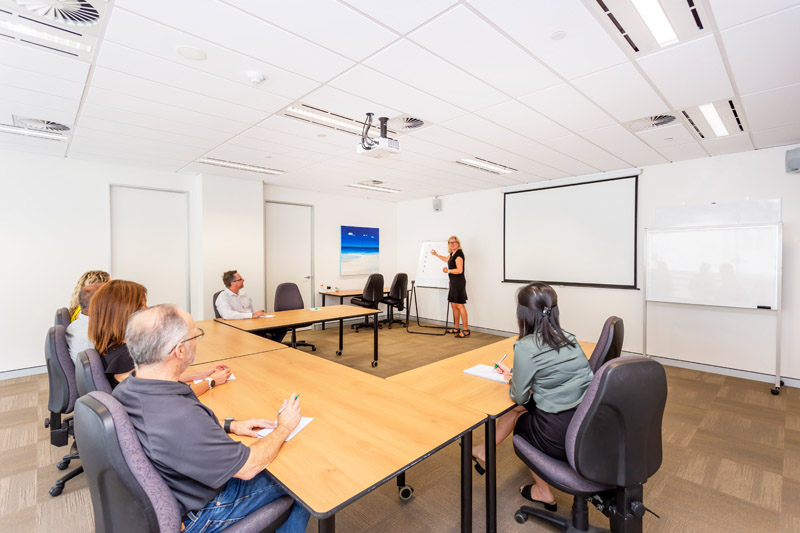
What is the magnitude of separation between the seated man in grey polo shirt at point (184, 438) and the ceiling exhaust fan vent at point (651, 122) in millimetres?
3863

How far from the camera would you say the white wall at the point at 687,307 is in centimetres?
409

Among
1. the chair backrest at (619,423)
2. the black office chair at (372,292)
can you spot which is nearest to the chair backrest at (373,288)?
the black office chair at (372,292)

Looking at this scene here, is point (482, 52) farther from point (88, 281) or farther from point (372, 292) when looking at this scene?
point (372, 292)

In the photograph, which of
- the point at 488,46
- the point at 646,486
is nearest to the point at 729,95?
the point at 488,46

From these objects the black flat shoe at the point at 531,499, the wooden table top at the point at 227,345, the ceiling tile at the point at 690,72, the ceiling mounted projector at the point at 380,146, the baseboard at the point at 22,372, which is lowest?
the black flat shoe at the point at 531,499

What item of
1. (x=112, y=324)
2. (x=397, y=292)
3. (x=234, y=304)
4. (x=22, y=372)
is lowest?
(x=22, y=372)

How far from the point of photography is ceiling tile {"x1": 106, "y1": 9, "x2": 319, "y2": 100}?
196 cm

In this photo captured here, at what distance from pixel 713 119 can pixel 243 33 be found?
12.9 ft

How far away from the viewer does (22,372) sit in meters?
4.40

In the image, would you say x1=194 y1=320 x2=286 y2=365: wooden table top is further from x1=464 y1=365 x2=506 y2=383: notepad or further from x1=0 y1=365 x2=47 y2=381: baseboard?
x1=0 y1=365 x2=47 y2=381: baseboard

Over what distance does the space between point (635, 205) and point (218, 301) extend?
217 inches

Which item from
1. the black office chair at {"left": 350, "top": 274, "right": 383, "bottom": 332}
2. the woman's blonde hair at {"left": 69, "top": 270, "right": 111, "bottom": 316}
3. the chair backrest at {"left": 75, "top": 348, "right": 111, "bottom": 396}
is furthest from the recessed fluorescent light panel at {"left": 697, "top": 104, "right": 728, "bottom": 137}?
the woman's blonde hair at {"left": 69, "top": 270, "right": 111, "bottom": 316}

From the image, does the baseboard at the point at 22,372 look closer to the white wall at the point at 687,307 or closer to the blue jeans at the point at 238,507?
the blue jeans at the point at 238,507

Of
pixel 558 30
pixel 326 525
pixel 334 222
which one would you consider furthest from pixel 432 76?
pixel 334 222
